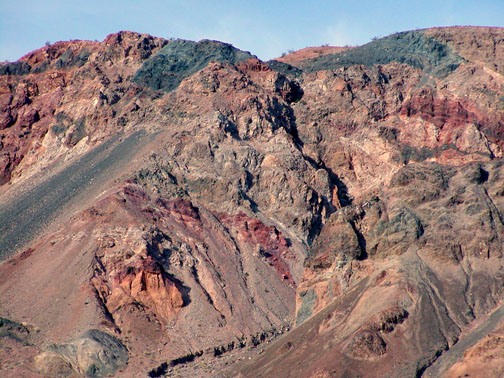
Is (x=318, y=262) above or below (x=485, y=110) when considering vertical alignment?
below

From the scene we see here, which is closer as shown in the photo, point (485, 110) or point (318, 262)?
point (318, 262)

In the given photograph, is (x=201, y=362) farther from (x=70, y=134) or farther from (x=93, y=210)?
(x=70, y=134)

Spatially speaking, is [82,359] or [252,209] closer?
[82,359]

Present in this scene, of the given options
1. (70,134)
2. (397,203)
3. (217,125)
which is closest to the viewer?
(397,203)

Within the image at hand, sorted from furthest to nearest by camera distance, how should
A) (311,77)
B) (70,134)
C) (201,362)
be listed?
(311,77), (70,134), (201,362)

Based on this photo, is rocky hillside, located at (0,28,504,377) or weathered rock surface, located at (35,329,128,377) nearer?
rocky hillside, located at (0,28,504,377)

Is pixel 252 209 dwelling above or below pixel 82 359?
above

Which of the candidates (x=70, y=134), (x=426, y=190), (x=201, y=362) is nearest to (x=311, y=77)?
(x=70, y=134)

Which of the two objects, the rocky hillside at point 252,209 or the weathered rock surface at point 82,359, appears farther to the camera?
the weathered rock surface at point 82,359
